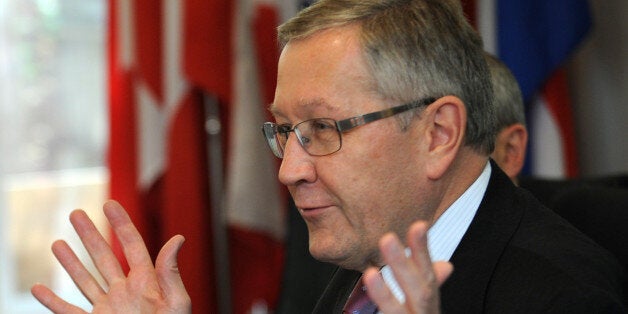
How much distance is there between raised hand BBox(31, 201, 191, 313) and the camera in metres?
1.45

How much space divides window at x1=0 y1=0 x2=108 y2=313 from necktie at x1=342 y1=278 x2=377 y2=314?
99.6 inches

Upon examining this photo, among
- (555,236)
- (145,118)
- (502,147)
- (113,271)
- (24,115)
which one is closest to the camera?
(555,236)

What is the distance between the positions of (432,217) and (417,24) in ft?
1.00

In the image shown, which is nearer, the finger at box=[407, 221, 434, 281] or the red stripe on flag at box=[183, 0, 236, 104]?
the finger at box=[407, 221, 434, 281]

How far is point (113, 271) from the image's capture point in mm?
1542

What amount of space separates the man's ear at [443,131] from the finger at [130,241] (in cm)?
48

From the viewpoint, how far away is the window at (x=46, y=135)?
3844 mm

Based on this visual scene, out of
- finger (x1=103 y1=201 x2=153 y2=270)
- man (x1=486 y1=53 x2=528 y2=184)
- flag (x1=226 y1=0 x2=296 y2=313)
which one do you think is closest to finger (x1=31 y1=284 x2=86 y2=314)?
finger (x1=103 y1=201 x2=153 y2=270)

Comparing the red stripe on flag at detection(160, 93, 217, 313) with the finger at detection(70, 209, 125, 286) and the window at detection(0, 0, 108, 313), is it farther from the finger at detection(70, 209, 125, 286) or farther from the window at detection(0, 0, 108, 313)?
the finger at detection(70, 209, 125, 286)

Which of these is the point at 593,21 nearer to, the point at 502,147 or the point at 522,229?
the point at 502,147

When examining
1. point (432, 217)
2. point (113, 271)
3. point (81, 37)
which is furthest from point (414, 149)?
point (81, 37)

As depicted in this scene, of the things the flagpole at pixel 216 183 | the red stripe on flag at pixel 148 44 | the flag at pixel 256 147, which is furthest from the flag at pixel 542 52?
the red stripe on flag at pixel 148 44

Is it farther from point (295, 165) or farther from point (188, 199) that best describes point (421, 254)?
point (188, 199)

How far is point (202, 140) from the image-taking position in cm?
340
